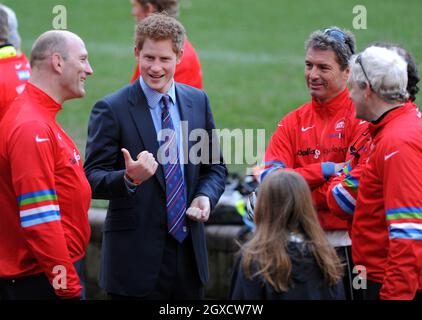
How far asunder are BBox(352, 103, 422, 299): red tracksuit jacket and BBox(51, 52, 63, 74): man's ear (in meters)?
1.56

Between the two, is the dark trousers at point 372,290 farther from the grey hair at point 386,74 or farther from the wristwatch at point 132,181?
the wristwatch at point 132,181

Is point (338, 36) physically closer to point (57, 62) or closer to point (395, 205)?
point (395, 205)

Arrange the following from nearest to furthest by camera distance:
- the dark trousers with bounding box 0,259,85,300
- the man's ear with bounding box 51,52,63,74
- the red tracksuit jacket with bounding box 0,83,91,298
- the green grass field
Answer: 1. the red tracksuit jacket with bounding box 0,83,91,298
2. the dark trousers with bounding box 0,259,85,300
3. the man's ear with bounding box 51,52,63,74
4. the green grass field

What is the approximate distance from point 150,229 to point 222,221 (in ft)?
8.01

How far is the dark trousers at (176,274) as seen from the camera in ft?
13.6

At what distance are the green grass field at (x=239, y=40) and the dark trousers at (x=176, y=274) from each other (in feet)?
13.9

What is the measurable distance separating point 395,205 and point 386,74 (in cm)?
63

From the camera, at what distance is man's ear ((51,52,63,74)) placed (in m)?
3.91

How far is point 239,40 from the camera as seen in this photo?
1827cm

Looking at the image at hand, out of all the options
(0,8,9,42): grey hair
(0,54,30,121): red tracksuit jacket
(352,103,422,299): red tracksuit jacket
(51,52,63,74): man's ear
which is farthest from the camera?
(0,8,9,42): grey hair

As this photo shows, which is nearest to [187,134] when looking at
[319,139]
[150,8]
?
[319,139]

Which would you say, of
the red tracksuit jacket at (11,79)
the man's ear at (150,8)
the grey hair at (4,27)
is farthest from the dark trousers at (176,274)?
the grey hair at (4,27)

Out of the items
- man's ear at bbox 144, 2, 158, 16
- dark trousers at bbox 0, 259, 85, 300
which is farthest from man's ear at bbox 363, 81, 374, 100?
man's ear at bbox 144, 2, 158, 16

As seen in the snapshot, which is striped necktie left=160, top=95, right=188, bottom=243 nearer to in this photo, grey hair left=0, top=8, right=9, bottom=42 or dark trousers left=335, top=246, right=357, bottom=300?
dark trousers left=335, top=246, right=357, bottom=300
